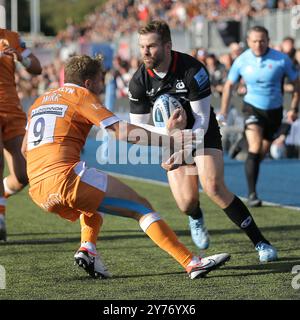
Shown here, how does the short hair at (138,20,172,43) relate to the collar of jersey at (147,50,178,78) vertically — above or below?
above

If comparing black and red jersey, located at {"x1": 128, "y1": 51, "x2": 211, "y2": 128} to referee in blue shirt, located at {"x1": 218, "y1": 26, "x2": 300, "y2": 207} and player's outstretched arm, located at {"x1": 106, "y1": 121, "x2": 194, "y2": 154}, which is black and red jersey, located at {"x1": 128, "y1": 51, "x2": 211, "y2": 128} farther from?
referee in blue shirt, located at {"x1": 218, "y1": 26, "x2": 300, "y2": 207}

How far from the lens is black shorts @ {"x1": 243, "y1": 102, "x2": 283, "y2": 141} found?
10289 mm

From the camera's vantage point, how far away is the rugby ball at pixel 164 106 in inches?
265

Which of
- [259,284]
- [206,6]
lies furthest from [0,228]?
[206,6]

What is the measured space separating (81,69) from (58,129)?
0.48 m

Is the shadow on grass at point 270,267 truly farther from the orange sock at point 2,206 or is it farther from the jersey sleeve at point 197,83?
the orange sock at point 2,206

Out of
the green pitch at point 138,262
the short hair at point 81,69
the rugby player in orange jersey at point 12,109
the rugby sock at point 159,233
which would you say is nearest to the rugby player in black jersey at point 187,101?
the green pitch at point 138,262

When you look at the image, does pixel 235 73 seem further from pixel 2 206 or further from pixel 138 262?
pixel 138 262

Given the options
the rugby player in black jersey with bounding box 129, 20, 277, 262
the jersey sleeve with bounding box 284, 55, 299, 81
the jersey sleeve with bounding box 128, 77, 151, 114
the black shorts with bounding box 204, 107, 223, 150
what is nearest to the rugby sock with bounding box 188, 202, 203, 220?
the rugby player in black jersey with bounding box 129, 20, 277, 262

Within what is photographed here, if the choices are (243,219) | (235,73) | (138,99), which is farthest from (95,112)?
(235,73)

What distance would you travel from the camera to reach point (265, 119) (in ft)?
33.8

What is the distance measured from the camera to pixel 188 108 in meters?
6.94

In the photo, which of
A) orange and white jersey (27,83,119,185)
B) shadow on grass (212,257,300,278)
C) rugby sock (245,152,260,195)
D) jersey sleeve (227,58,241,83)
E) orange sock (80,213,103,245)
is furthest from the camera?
rugby sock (245,152,260,195)

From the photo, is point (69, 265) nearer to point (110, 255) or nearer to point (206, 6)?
point (110, 255)
